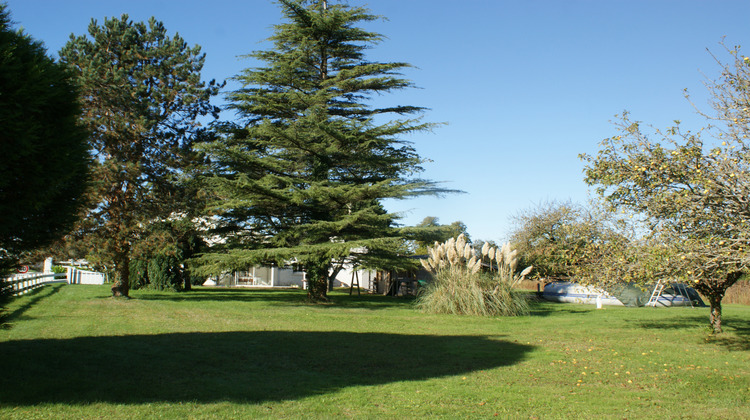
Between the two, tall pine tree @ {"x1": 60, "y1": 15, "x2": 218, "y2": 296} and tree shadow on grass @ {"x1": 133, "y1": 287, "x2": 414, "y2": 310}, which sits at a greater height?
tall pine tree @ {"x1": 60, "y1": 15, "x2": 218, "y2": 296}

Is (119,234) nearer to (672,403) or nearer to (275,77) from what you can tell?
(275,77)

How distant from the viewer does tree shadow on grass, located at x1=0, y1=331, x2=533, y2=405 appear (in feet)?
18.7

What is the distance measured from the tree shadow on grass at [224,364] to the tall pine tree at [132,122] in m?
10.2

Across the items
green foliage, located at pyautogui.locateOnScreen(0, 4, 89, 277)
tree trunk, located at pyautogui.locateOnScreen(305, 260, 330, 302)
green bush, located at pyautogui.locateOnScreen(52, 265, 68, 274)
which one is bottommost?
tree trunk, located at pyautogui.locateOnScreen(305, 260, 330, 302)

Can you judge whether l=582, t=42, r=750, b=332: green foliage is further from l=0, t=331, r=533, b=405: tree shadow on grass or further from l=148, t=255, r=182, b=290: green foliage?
l=148, t=255, r=182, b=290: green foliage

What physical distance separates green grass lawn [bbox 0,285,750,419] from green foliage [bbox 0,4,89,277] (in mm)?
1398

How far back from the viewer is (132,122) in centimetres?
1845

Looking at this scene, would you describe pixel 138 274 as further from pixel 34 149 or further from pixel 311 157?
pixel 34 149

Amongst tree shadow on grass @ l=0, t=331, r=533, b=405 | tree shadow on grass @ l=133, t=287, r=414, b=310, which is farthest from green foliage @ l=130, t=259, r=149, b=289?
tree shadow on grass @ l=0, t=331, r=533, b=405

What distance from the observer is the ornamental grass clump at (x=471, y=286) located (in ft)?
50.2

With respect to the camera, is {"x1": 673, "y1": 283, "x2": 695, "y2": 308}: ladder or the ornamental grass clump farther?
{"x1": 673, "y1": 283, "x2": 695, "y2": 308}: ladder

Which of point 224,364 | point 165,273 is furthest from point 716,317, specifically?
point 165,273

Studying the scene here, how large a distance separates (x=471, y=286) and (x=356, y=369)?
8.68 meters

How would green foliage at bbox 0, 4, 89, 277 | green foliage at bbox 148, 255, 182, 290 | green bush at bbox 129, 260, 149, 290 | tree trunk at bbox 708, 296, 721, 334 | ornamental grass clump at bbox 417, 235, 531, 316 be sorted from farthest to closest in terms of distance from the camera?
green bush at bbox 129, 260, 149, 290 < green foliage at bbox 148, 255, 182, 290 < ornamental grass clump at bbox 417, 235, 531, 316 < tree trunk at bbox 708, 296, 721, 334 < green foliage at bbox 0, 4, 89, 277
